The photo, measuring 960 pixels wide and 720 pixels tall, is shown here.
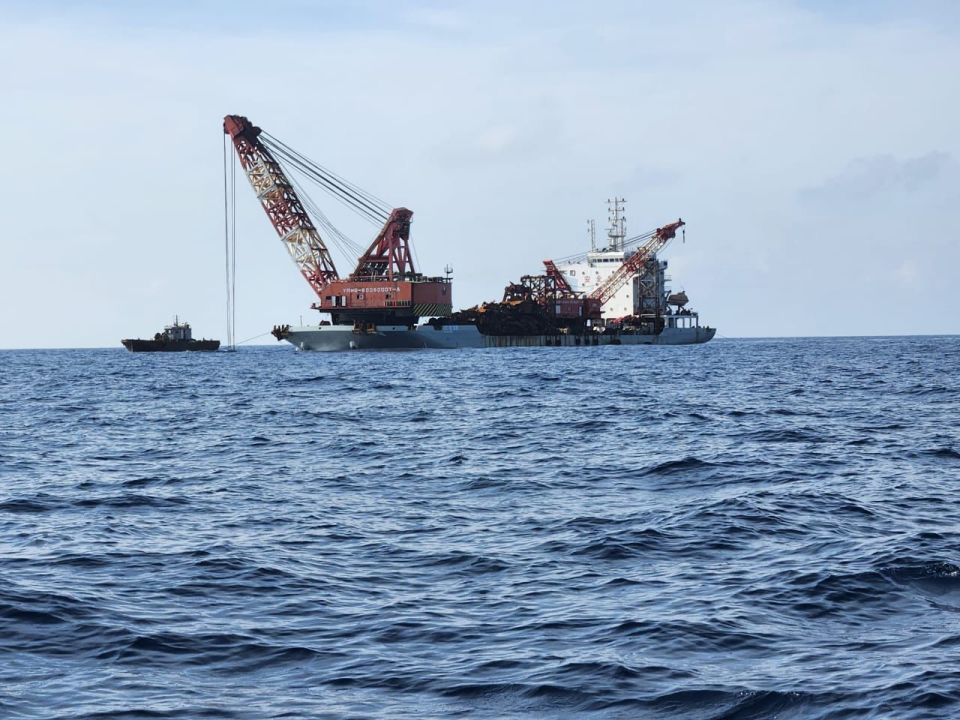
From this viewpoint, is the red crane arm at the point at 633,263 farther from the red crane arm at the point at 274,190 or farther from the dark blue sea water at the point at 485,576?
the dark blue sea water at the point at 485,576

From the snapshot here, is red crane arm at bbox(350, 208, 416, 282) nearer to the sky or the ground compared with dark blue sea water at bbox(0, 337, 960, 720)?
nearer to the sky

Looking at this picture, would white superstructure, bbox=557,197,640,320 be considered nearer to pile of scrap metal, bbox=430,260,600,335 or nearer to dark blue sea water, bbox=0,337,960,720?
pile of scrap metal, bbox=430,260,600,335

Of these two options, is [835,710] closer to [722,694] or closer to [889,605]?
[722,694]

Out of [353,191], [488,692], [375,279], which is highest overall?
[353,191]

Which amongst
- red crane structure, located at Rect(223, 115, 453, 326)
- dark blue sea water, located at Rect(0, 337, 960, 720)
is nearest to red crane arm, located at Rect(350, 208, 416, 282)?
red crane structure, located at Rect(223, 115, 453, 326)

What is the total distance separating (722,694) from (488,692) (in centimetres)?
208

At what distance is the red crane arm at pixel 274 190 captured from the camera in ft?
421

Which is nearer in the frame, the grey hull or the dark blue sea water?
the dark blue sea water

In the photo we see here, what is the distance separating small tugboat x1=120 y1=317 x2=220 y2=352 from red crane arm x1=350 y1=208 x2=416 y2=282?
37.3 meters

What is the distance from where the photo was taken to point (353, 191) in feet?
450

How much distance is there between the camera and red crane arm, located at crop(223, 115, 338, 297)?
128 metres

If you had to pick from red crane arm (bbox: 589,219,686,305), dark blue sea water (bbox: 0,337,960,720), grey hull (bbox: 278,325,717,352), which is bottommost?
dark blue sea water (bbox: 0,337,960,720)

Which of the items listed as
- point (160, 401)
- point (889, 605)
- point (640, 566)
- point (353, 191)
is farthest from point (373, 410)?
point (353, 191)

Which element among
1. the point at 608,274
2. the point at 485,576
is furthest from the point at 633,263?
the point at 485,576
